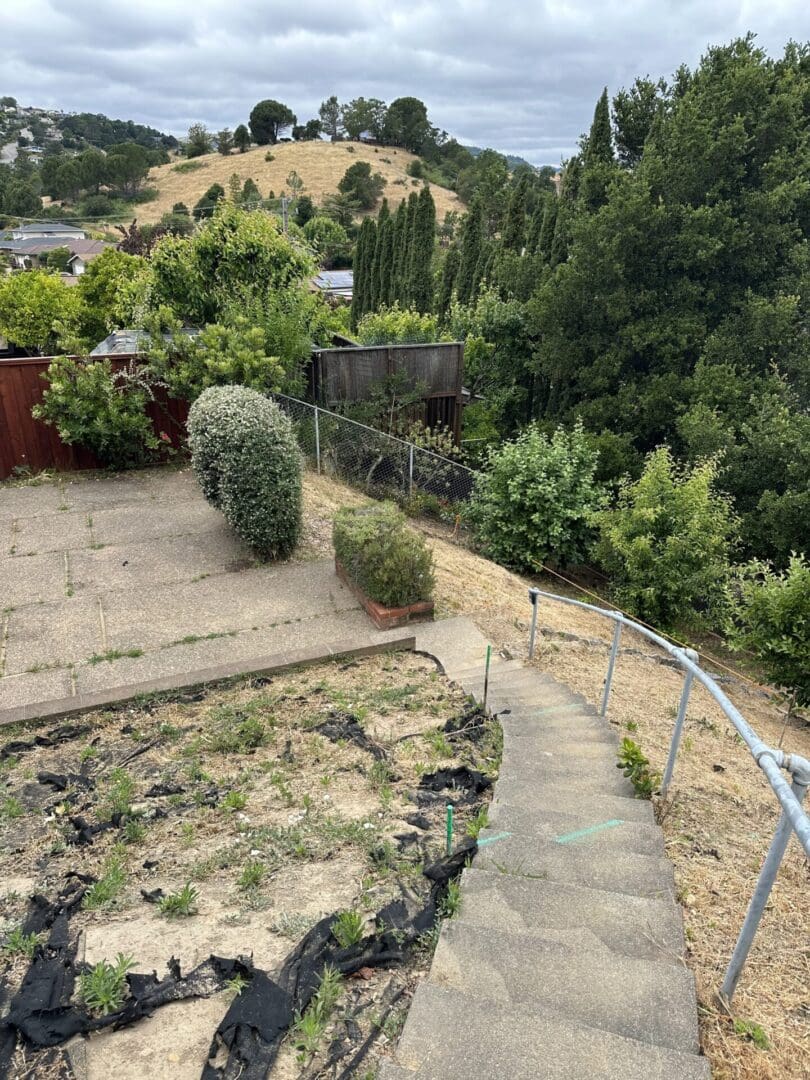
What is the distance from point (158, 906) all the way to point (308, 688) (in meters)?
2.56

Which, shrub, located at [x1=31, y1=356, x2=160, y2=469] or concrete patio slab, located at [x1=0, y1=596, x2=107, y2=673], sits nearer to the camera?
concrete patio slab, located at [x1=0, y1=596, x2=107, y2=673]

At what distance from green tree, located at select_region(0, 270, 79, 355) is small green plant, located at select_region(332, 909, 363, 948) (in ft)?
64.9

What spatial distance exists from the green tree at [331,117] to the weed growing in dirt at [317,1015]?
379 ft

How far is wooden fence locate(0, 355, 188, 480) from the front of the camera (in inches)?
383

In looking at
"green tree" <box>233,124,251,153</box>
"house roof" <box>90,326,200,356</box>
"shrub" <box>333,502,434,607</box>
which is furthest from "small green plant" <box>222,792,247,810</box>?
"green tree" <box>233,124,251,153</box>

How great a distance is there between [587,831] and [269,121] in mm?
114159

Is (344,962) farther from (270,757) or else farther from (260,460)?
(260,460)

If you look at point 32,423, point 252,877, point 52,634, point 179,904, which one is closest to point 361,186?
point 32,423

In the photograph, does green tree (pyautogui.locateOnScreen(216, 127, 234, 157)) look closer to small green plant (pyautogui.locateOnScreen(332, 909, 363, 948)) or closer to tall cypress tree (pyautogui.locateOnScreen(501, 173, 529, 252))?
tall cypress tree (pyautogui.locateOnScreen(501, 173, 529, 252))

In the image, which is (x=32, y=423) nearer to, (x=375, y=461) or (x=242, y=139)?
(x=375, y=461)

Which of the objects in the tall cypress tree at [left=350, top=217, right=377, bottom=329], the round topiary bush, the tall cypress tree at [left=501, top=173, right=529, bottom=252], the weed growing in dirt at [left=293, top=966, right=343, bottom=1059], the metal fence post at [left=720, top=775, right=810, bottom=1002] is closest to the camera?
the metal fence post at [left=720, top=775, right=810, bottom=1002]

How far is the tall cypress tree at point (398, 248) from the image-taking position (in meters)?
33.7

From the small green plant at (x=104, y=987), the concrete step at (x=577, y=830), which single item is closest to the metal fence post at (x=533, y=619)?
the concrete step at (x=577, y=830)

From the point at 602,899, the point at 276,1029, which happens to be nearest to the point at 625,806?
the point at 602,899
